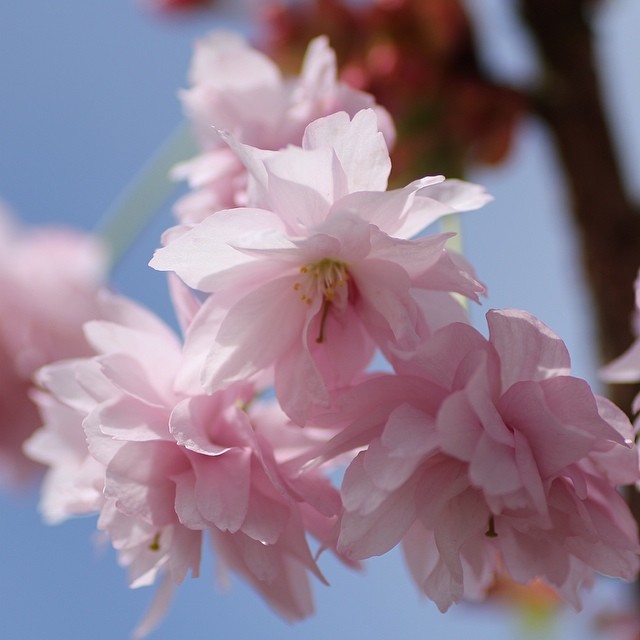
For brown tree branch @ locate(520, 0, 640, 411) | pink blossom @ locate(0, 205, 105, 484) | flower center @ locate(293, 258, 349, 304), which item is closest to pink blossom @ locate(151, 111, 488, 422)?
flower center @ locate(293, 258, 349, 304)

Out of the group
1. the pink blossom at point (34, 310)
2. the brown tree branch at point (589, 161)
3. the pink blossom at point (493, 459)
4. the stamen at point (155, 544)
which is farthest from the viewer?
the pink blossom at point (34, 310)

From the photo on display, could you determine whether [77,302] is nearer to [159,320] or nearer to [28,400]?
[28,400]

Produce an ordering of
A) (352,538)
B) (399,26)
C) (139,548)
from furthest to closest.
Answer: (399,26) → (139,548) → (352,538)

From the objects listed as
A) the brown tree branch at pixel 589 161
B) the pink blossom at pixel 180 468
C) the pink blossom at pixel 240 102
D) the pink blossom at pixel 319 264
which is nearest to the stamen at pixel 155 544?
the pink blossom at pixel 180 468

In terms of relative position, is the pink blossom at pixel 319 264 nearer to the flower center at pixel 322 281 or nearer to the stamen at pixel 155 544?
the flower center at pixel 322 281

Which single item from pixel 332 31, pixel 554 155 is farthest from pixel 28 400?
pixel 554 155

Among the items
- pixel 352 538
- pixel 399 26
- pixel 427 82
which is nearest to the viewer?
pixel 352 538

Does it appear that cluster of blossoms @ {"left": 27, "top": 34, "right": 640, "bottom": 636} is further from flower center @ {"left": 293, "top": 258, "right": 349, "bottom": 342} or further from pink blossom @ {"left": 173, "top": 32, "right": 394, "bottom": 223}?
pink blossom @ {"left": 173, "top": 32, "right": 394, "bottom": 223}
